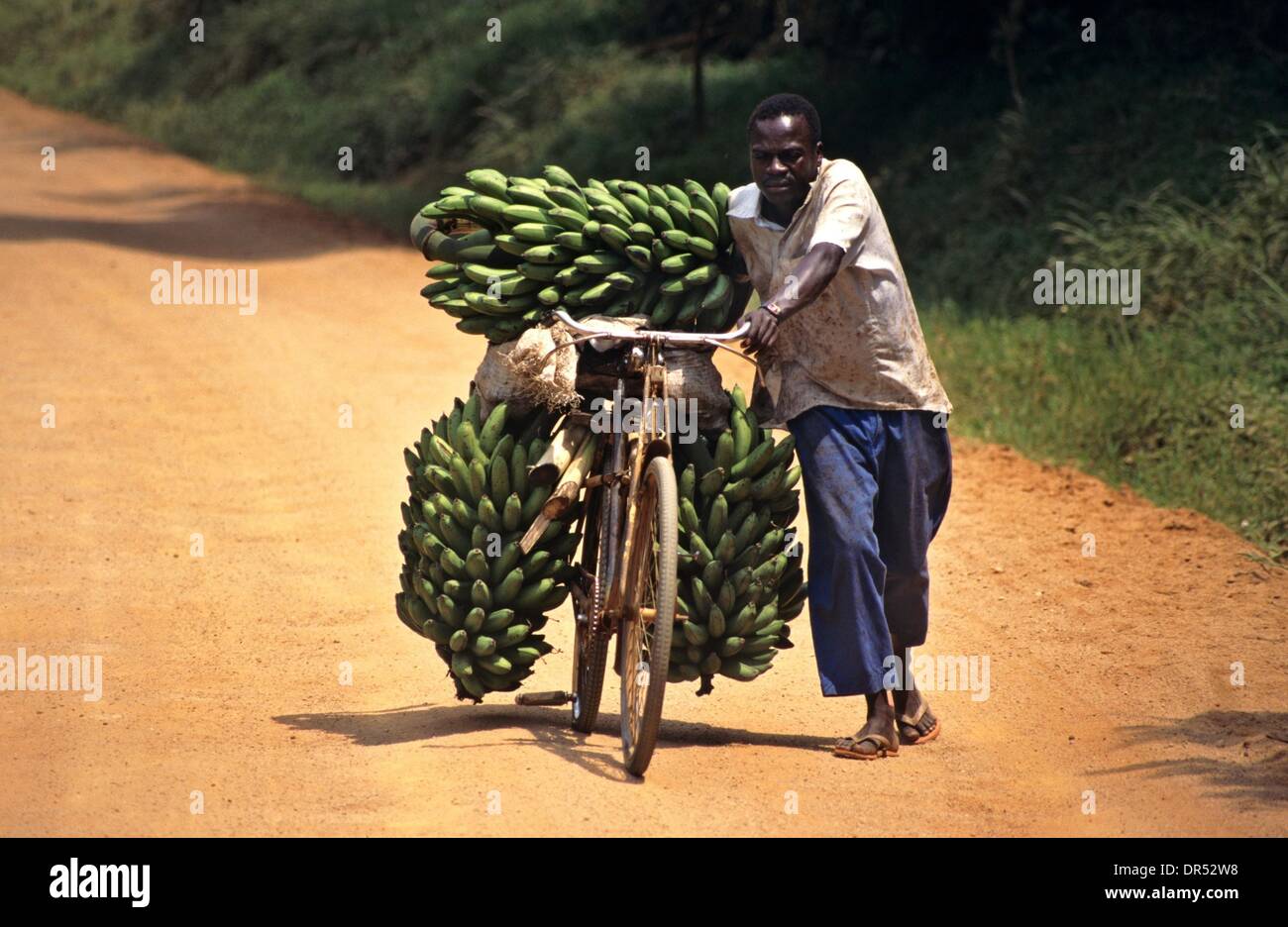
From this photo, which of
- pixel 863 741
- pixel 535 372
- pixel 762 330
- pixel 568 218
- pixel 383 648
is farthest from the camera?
pixel 383 648

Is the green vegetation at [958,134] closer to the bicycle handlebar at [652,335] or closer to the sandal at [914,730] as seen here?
the sandal at [914,730]

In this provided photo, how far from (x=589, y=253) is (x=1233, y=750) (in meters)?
2.68

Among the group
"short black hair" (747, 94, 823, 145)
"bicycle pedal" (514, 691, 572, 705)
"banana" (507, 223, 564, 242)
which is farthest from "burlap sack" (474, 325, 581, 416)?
"bicycle pedal" (514, 691, 572, 705)

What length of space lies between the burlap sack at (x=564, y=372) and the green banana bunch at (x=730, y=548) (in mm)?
119

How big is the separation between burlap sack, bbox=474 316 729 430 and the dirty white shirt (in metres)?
0.22

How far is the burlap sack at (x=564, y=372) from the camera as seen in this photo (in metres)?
4.94

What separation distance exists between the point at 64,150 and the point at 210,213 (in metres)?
4.40

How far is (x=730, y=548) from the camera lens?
504 cm

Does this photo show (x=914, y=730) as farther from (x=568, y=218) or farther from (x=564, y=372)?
(x=568, y=218)

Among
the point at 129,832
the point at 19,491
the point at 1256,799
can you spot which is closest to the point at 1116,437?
the point at 1256,799

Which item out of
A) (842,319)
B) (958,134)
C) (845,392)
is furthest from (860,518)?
(958,134)

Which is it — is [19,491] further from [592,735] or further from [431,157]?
[431,157]

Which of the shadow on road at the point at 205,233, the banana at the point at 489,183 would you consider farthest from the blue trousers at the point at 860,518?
the shadow on road at the point at 205,233

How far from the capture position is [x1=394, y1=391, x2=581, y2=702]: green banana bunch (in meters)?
5.12
